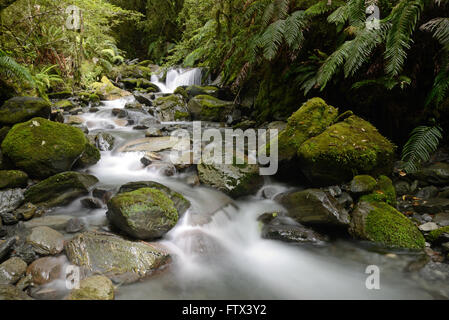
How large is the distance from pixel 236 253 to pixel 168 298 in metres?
1.00

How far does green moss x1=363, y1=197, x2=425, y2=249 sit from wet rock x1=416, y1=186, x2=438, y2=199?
2.52 ft

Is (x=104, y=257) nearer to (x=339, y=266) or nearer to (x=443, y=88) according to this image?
(x=339, y=266)

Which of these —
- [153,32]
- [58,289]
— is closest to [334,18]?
[58,289]

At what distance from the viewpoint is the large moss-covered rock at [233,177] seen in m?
3.70

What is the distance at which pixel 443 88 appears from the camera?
107 inches

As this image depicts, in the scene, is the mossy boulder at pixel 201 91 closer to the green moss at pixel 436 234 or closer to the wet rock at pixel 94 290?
the green moss at pixel 436 234

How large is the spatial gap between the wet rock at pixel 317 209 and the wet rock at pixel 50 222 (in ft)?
9.21

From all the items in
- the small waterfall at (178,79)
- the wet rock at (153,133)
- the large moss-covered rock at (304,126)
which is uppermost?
the small waterfall at (178,79)

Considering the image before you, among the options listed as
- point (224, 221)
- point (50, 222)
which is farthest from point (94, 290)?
point (224, 221)

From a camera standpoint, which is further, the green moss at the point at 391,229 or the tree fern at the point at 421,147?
the tree fern at the point at 421,147

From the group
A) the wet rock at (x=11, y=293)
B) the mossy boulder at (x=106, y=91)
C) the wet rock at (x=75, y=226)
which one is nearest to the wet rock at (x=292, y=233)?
the wet rock at (x=75, y=226)

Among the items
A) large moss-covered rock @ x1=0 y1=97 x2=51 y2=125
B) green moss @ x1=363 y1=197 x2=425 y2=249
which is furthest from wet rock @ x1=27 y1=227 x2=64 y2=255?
green moss @ x1=363 y1=197 x2=425 y2=249

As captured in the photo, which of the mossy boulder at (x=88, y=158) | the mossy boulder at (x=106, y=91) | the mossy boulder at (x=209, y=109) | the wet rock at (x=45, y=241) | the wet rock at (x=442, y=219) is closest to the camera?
the wet rock at (x=45, y=241)

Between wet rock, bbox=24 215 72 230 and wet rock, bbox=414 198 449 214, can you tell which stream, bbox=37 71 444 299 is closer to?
wet rock, bbox=24 215 72 230
